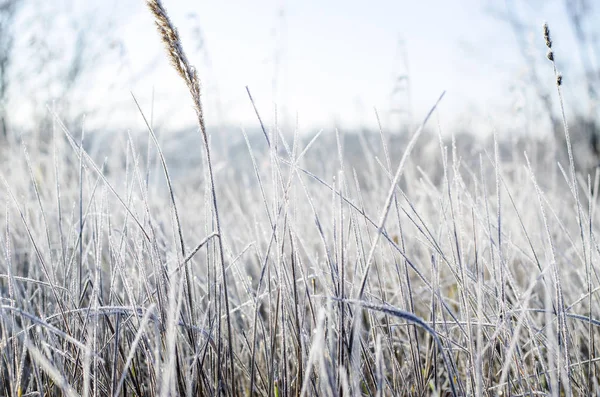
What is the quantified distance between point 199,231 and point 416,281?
2.85 ft

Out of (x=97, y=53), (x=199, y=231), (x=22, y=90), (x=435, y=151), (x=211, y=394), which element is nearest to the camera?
(x=211, y=394)

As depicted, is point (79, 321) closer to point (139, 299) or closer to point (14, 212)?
point (139, 299)

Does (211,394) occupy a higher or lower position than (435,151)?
lower

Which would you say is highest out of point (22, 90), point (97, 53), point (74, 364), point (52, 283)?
point (97, 53)

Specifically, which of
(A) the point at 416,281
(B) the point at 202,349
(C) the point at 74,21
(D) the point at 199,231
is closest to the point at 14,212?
(D) the point at 199,231

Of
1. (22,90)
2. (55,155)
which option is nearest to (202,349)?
(55,155)

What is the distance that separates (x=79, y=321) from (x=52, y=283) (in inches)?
4.1

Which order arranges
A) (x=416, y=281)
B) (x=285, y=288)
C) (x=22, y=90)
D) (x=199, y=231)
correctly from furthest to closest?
1. (x=22, y=90)
2. (x=199, y=231)
3. (x=416, y=281)
4. (x=285, y=288)

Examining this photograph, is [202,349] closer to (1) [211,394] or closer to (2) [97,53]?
(1) [211,394]

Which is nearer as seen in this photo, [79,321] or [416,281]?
[79,321]

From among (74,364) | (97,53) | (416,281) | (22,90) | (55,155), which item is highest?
(97,53)

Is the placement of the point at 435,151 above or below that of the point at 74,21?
below

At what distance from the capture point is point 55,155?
0.96 m

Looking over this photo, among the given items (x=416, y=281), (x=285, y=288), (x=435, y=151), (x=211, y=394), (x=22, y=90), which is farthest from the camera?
(x=22, y=90)
